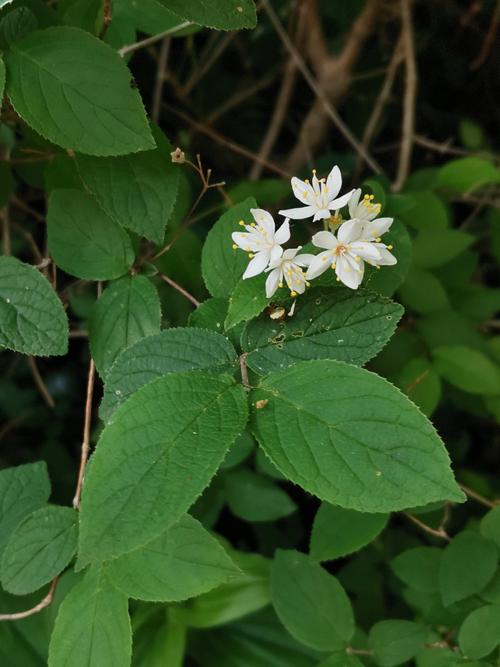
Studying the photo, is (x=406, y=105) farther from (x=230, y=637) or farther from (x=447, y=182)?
(x=230, y=637)

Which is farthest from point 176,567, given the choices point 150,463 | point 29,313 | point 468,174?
point 468,174

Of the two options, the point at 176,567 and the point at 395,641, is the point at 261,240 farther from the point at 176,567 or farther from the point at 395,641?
the point at 395,641

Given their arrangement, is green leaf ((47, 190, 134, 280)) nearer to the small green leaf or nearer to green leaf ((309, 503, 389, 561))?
the small green leaf

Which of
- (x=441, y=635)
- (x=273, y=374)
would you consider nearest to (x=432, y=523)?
(x=441, y=635)

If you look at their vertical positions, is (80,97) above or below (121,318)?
above

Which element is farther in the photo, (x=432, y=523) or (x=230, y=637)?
(x=230, y=637)

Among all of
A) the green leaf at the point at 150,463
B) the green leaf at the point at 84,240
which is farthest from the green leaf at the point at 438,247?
the green leaf at the point at 150,463
